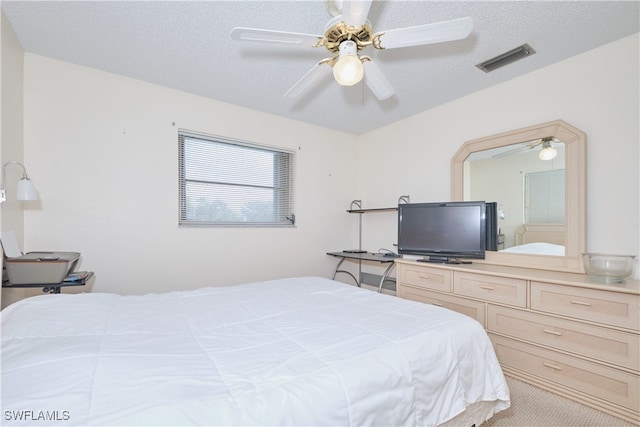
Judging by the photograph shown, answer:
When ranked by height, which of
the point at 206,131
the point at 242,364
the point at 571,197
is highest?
the point at 206,131

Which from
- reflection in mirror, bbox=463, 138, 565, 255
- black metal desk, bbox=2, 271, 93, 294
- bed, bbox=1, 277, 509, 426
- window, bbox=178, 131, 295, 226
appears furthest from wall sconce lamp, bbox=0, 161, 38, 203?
reflection in mirror, bbox=463, 138, 565, 255

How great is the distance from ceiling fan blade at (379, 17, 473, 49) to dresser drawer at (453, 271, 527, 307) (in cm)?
173

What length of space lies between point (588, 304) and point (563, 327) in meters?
0.22

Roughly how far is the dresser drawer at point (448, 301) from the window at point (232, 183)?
1.61 m

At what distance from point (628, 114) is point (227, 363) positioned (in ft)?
9.73

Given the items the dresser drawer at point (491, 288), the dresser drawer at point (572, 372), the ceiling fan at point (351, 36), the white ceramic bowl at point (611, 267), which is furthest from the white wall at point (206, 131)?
the ceiling fan at point (351, 36)

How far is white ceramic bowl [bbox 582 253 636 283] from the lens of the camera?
1.85m

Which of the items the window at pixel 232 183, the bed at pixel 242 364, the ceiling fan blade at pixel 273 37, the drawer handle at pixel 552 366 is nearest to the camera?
the bed at pixel 242 364

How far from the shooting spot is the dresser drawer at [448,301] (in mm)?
2373

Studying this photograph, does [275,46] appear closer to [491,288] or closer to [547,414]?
[491,288]

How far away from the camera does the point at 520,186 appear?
265cm

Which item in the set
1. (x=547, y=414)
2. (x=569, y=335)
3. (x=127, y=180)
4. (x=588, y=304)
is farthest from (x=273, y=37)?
(x=547, y=414)

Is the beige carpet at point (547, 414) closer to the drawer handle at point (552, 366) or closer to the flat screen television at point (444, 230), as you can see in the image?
the drawer handle at point (552, 366)

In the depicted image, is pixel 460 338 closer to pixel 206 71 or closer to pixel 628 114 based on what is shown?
pixel 628 114
